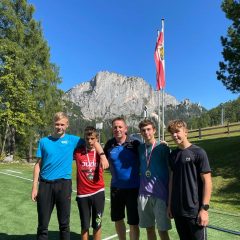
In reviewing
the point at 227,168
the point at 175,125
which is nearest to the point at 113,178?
the point at 175,125

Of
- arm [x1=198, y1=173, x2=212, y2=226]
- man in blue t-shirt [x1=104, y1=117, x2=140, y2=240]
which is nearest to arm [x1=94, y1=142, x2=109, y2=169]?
man in blue t-shirt [x1=104, y1=117, x2=140, y2=240]

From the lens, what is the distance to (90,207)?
5.48 m

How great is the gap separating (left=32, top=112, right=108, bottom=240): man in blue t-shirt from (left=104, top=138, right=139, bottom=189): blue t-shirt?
0.60 ft

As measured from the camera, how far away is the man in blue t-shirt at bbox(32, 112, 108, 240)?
5176mm

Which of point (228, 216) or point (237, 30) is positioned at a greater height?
point (237, 30)

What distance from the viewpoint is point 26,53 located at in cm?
3772

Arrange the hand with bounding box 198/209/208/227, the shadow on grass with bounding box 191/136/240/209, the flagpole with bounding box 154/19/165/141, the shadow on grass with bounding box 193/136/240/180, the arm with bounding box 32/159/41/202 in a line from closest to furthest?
the hand with bounding box 198/209/208/227 < the arm with bounding box 32/159/41/202 < the shadow on grass with bounding box 191/136/240/209 < the flagpole with bounding box 154/19/165/141 < the shadow on grass with bounding box 193/136/240/180

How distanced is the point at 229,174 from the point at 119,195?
12299 mm

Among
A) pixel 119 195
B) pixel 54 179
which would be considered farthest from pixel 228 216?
pixel 54 179

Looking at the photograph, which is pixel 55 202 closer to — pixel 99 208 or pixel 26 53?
pixel 99 208

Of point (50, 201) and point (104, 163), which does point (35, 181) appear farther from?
point (104, 163)

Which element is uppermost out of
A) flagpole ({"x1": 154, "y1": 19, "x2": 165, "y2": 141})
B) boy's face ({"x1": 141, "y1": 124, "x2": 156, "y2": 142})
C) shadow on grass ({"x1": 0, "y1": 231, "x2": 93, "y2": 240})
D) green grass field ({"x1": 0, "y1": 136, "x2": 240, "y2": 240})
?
flagpole ({"x1": 154, "y1": 19, "x2": 165, "y2": 141})

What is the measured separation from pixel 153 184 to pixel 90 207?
3.73 ft

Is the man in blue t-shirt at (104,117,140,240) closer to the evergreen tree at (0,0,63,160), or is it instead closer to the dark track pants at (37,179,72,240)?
the dark track pants at (37,179,72,240)
